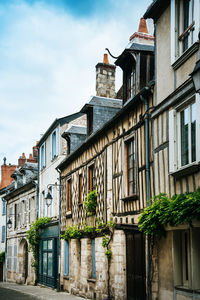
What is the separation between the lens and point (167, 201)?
7969 mm

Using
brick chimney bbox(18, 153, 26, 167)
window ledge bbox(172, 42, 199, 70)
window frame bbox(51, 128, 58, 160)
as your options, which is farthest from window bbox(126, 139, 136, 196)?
brick chimney bbox(18, 153, 26, 167)

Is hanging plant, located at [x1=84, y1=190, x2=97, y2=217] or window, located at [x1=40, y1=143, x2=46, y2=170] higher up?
window, located at [x1=40, y1=143, x2=46, y2=170]

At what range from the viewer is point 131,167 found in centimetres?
1080

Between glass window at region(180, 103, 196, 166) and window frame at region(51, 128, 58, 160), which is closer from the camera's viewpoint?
glass window at region(180, 103, 196, 166)

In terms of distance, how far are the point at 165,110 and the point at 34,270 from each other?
14868mm

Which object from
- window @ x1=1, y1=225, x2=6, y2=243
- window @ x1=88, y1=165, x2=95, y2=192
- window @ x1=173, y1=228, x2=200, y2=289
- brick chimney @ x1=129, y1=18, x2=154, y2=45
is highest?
brick chimney @ x1=129, y1=18, x2=154, y2=45

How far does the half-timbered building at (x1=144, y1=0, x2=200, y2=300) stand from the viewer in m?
7.63

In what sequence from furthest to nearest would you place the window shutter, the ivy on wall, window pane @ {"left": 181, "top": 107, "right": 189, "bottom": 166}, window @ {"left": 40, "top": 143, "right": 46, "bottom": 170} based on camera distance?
window @ {"left": 40, "top": 143, "right": 46, "bottom": 170} < the window shutter < window pane @ {"left": 181, "top": 107, "right": 189, "bottom": 166} < the ivy on wall

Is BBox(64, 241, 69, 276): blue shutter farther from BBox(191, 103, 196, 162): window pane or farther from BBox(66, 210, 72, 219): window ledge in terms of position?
BBox(191, 103, 196, 162): window pane

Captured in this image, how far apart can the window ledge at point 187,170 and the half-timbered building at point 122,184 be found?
1.39m

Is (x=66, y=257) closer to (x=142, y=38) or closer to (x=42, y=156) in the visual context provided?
(x=42, y=156)

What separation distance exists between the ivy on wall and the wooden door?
4.64 ft

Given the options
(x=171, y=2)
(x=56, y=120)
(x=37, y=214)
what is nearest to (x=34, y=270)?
(x=37, y=214)

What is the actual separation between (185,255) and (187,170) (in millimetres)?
1655
